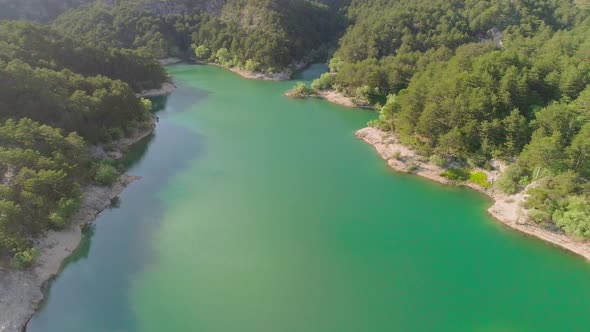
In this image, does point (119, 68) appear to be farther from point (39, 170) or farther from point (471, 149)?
point (471, 149)

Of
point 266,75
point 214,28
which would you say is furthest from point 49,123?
point 214,28

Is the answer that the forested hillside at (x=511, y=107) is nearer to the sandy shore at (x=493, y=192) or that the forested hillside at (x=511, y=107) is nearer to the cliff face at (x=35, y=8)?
the sandy shore at (x=493, y=192)

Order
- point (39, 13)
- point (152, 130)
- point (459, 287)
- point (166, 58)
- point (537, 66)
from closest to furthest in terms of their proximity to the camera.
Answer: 1. point (459, 287)
2. point (537, 66)
3. point (152, 130)
4. point (166, 58)
5. point (39, 13)

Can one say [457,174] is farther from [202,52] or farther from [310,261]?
[202,52]

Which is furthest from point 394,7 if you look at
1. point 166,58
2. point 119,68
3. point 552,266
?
point 552,266

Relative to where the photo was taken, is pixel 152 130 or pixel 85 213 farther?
pixel 152 130

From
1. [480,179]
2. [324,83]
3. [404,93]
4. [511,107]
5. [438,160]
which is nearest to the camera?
[480,179]
